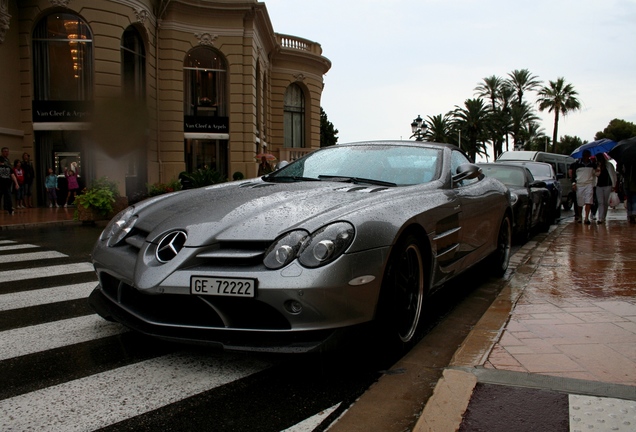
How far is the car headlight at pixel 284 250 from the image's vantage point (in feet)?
9.94

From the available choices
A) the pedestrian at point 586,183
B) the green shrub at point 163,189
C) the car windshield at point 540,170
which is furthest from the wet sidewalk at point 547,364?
the green shrub at point 163,189

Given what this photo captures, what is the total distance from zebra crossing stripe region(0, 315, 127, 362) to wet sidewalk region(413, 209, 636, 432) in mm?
2392

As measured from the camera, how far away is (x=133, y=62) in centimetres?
2341

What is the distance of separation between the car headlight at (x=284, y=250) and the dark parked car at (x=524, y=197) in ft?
21.7

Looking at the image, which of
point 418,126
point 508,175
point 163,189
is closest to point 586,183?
point 508,175

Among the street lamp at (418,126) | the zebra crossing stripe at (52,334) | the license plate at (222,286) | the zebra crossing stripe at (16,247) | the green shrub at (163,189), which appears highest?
the street lamp at (418,126)

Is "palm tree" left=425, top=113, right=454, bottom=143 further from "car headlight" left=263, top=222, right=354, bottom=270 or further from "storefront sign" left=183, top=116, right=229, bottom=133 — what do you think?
"car headlight" left=263, top=222, right=354, bottom=270

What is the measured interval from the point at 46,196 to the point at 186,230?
64.5 feet

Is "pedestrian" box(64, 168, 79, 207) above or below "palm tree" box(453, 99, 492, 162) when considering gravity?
below

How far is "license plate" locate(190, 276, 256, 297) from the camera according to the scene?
2.96 meters

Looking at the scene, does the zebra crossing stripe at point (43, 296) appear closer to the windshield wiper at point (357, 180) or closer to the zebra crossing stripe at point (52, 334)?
the zebra crossing stripe at point (52, 334)

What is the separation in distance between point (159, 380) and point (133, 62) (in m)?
22.4

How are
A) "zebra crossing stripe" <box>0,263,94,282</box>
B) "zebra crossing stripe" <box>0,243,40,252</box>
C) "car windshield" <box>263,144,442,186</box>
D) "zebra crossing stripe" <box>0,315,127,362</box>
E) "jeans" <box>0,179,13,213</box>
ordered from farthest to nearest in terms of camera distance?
"jeans" <box>0,179,13,213</box> → "zebra crossing stripe" <box>0,243,40,252</box> → "zebra crossing stripe" <box>0,263,94,282</box> → "car windshield" <box>263,144,442,186</box> → "zebra crossing stripe" <box>0,315,127,362</box>

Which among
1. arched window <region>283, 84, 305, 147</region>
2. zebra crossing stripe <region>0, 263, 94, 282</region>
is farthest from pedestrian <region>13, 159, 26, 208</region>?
arched window <region>283, 84, 305, 147</region>
